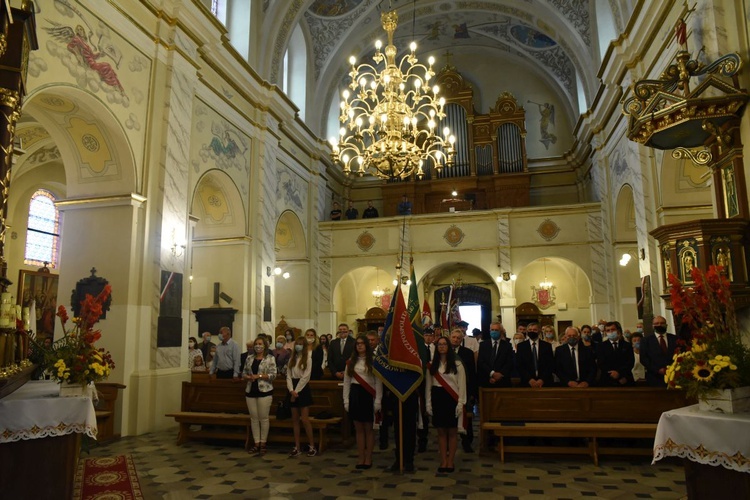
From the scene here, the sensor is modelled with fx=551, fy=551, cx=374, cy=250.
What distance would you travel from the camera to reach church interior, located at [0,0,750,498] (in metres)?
6.92

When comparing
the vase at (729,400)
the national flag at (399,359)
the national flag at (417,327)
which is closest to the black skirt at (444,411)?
the national flag at (399,359)

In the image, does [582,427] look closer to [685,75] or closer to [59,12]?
[685,75]

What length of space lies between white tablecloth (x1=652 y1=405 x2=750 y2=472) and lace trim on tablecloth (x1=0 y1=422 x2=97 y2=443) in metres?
4.38

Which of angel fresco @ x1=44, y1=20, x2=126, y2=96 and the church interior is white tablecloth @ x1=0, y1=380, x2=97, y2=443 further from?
angel fresco @ x1=44, y1=20, x2=126, y2=96

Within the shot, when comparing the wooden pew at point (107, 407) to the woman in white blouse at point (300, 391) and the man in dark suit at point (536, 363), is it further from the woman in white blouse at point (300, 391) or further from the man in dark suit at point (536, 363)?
the man in dark suit at point (536, 363)

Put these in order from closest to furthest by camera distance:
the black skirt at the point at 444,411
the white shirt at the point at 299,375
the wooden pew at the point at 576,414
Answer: the black skirt at the point at 444,411
the wooden pew at the point at 576,414
the white shirt at the point at 299,375

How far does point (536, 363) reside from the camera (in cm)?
743

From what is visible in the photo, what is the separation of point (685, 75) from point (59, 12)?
26.3 ft

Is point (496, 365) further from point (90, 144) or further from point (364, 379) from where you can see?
point (90, 144)

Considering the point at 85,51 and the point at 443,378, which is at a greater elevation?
the point at 85,51

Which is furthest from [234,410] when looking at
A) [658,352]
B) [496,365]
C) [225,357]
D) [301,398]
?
[658,352]

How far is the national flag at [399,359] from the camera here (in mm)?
6000

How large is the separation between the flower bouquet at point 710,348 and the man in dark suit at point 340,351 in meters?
5.24

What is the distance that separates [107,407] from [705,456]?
7.45 metres
